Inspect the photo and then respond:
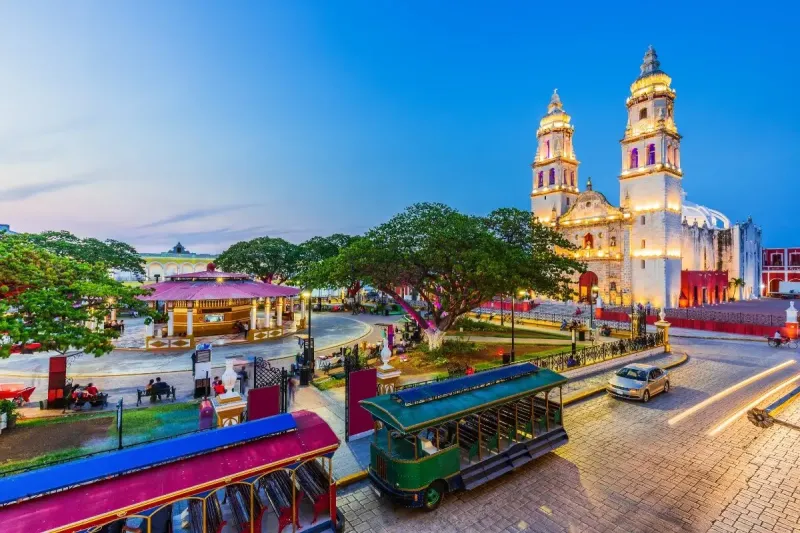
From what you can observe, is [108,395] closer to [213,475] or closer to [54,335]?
[54,335]

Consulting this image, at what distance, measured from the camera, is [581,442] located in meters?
11.6

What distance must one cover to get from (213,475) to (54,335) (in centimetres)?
739

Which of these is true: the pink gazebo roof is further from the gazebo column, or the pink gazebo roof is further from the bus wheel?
the bus wheel

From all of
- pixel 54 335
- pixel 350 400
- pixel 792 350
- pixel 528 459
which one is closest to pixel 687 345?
pixel 792 350

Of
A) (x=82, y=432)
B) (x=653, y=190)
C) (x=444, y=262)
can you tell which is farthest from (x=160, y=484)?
(x=653, y=190)

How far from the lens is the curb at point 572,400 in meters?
9.45

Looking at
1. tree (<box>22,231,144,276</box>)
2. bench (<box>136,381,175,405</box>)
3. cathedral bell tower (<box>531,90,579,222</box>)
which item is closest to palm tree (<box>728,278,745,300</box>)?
cathedral bell tower (<box>531,90,579,222</box>)

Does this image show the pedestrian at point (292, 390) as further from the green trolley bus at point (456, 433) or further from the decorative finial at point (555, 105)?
the decorative finial at point (555, 105)

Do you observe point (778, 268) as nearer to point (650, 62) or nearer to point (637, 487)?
point (650, 62)

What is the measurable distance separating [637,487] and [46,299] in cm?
1556

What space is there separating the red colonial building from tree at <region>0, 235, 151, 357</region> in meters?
109

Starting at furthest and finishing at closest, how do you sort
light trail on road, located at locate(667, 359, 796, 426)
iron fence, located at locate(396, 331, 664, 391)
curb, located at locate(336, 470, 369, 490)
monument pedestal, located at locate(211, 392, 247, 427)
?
iron fence, located at locate(396, 331, 664, 391) < light trail on road, located at locate(667, 359, 796, 426) < monument pedestal, located at locate(211, 392, 247, 427) < curb, located at locate(336, 470, 369, 490)

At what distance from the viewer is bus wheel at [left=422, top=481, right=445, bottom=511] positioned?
8.25m

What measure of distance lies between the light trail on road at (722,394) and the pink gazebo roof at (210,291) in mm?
25609
